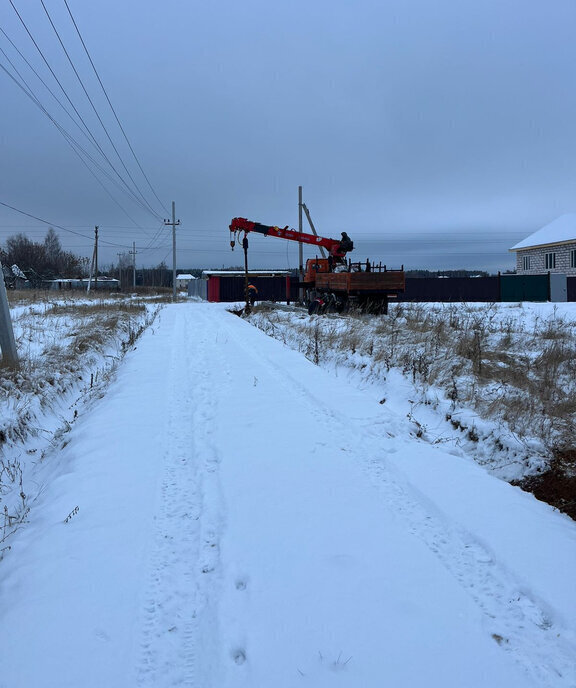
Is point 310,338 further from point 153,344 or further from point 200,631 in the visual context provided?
point 200,631

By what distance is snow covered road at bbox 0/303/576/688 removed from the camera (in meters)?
2.33

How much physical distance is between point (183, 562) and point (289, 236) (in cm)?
2032

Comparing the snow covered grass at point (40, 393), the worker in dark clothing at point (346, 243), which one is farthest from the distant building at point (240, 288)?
the snow covered grass at point (40, 393)

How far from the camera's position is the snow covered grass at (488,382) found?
15.8 ft

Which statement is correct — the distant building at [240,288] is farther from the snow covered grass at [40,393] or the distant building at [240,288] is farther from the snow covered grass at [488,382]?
the snow covered grass at [488,382]

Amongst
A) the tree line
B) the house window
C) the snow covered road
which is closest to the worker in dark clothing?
the snow covered road

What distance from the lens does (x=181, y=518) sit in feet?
12.2

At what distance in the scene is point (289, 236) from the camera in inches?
885

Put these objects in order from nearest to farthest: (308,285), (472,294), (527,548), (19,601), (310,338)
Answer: (19,601) → (527,548) → (310,338) → (308,285) → (472,294)

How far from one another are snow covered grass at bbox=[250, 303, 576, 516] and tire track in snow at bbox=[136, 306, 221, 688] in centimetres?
263

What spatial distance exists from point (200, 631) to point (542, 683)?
162cm

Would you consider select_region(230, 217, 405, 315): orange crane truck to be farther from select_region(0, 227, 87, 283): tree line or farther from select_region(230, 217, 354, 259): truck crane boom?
select_region(0, 227, 87, 283): tree line

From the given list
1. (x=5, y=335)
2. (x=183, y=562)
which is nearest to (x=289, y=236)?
(x=5, y=335)

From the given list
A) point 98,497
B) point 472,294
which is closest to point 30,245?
point 472,294
